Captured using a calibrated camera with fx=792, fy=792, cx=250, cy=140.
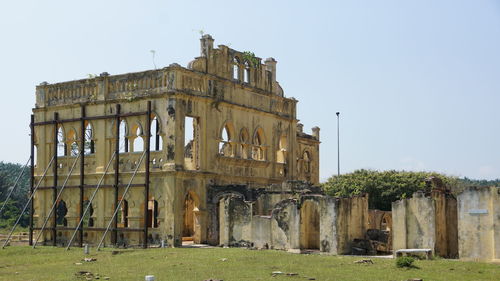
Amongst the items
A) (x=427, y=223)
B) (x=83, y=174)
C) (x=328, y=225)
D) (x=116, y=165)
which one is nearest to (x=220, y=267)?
(x=328, y=225)

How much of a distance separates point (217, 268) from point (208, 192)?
1104cm

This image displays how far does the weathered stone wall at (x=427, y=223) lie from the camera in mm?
28500

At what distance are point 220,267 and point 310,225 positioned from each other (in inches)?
312

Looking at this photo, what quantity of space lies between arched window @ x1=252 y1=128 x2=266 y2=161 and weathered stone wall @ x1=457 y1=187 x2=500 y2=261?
52.3ft

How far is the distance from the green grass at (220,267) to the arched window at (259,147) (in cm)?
992

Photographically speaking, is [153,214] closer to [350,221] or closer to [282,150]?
[282,150]

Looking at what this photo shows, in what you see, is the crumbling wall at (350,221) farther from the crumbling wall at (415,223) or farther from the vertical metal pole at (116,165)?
the vertical metal pole at (116,165)

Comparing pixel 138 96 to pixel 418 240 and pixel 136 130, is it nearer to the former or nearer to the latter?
pixel 136 130

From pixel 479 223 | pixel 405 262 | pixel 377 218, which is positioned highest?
pixel 479 223

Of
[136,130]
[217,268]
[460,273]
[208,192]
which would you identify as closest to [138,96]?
[136,130]

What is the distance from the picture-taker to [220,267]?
2620 centimetres

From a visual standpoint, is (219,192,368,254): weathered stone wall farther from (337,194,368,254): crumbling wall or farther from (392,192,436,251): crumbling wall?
(392,192,436,251): crumbling wall

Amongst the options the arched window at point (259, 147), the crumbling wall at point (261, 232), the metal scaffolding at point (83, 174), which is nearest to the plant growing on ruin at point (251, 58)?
the arched window at point (259, 147)

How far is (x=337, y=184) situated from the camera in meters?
52.3
